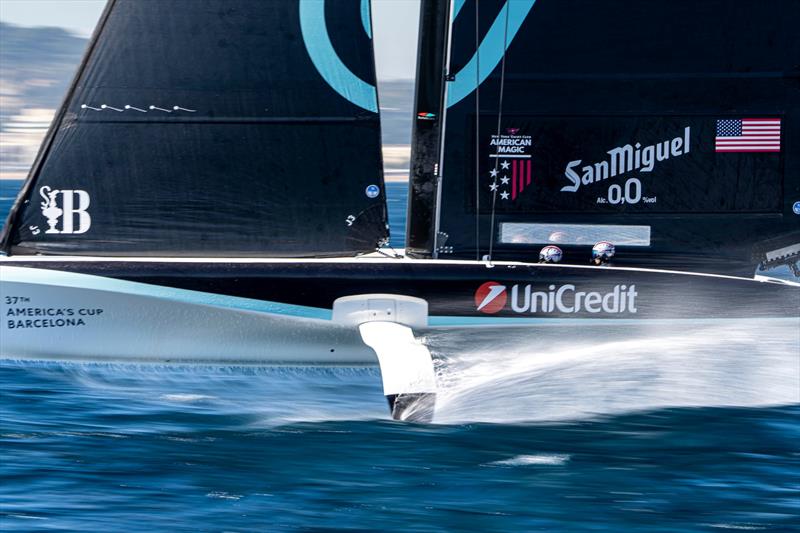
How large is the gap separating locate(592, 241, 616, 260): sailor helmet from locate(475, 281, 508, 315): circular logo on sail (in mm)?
594

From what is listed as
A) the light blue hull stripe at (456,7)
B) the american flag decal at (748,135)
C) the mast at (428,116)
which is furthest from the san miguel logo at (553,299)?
the light blue hull stripe at (456,7)

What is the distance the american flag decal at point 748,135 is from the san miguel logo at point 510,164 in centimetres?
108

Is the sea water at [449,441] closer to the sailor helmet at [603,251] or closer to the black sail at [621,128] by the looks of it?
the sailor helmet at [603,251]

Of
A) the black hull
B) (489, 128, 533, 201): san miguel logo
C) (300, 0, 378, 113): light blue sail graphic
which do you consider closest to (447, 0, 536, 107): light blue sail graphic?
(489, 128, 533, 201): san miguel logo

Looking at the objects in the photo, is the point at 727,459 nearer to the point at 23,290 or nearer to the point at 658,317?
the point at 658,317

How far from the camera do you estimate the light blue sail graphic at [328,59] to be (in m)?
6.72

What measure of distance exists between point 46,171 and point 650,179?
10.7 feet

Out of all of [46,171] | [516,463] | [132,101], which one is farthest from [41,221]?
[516,463]

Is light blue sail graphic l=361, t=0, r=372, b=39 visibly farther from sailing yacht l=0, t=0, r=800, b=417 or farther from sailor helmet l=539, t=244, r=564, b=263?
sailor helmet l=539, t=244, r=564, b=263

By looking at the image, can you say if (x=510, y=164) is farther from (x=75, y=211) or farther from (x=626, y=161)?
(x=75, y=211)

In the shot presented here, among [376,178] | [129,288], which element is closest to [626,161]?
[376,178]

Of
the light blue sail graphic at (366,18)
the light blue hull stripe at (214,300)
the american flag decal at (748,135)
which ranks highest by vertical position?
the light blue sail graphic at (366,18)

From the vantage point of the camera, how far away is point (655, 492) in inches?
204

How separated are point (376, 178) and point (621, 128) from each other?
1376mm
